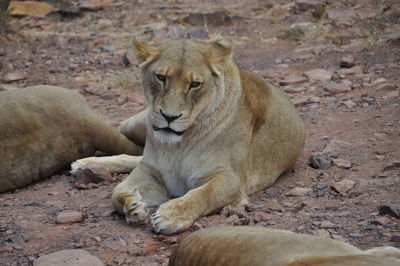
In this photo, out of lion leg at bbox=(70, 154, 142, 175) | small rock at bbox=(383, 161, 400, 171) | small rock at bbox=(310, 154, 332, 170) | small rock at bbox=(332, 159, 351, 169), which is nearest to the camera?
small rock at bbox=(383, 161, 400, 171)

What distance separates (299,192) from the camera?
17.0 feet

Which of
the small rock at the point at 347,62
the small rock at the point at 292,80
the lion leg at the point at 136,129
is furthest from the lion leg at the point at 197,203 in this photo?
the small rock at the point at 347,62

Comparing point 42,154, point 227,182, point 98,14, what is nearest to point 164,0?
point 98,14

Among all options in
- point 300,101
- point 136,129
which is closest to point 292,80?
point 300,101

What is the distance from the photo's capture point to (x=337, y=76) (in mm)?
8312

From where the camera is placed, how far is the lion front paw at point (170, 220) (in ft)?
14.9

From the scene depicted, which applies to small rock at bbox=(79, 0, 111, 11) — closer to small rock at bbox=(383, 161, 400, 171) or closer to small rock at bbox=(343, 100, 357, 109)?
small rock at bbox=(343, 100, 357, 109)

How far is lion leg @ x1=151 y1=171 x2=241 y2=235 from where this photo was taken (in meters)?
4.56

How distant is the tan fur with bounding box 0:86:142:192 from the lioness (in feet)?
2.88

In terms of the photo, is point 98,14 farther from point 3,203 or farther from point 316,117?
point 3,203

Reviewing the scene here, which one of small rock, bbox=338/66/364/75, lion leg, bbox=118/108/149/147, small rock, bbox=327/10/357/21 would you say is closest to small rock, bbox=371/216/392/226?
lion leg, bbox=118/108/149/147

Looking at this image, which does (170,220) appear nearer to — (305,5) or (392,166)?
(392,166)

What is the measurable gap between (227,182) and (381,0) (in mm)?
6978

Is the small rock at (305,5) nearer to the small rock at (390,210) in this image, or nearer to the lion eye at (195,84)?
the lion eye at (195,84)
